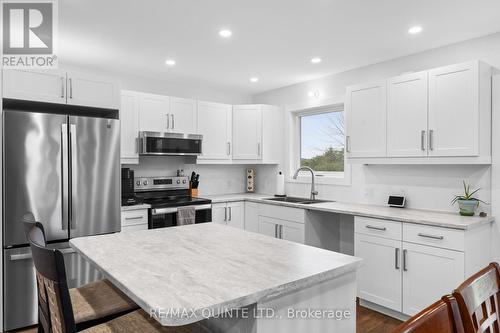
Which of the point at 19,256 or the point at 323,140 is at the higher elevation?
the point at 323,140

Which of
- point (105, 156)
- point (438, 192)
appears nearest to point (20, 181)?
point (105, 156)

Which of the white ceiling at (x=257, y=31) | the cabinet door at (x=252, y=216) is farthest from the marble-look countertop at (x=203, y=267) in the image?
the cabinet door at (x=252, y=216)

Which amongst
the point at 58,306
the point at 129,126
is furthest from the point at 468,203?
the point at 129,126

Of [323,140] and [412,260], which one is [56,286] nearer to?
[412,260]

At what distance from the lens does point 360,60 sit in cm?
358

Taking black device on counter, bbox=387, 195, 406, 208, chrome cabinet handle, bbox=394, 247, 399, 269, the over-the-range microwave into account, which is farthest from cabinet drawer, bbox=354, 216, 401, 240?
the over-the-range microwave

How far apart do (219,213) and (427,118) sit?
265 cm

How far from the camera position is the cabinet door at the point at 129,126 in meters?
3.74

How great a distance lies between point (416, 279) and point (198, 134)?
9.86 ft

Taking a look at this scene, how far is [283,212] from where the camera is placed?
3.95m

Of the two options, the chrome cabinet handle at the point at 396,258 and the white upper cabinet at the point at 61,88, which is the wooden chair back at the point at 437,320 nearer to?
the chrome cabinet handle at the point at 396,258

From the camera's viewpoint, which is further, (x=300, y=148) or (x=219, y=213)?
(x=300, y=148)

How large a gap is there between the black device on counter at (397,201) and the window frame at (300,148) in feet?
2.00

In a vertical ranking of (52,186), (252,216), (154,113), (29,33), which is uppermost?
(29,33)
